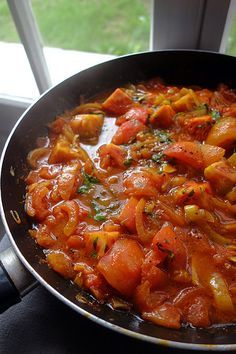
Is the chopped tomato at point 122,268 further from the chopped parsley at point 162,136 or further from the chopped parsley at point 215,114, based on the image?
the chopped parsley at point 215,114

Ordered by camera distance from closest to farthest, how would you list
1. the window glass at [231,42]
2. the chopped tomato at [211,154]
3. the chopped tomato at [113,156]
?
1. the chopped tomato at [211,154]
2. the chopped tomato at [113,156]
3. the window glass at [231,42]

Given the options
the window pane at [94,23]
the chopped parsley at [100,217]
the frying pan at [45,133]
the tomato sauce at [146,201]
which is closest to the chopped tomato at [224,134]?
the tomato sauce at [146,201]

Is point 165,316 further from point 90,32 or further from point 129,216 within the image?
point 90,32

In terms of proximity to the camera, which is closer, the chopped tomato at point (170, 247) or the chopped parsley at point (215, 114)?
the chopped tomato at point (170, 247)

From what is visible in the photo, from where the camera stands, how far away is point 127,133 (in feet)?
5.21

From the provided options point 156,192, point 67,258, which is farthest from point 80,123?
point 67,258

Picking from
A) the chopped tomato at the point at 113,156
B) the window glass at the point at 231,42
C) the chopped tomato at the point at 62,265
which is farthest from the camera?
the window glass at the point at 231,42

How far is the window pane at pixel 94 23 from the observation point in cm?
265

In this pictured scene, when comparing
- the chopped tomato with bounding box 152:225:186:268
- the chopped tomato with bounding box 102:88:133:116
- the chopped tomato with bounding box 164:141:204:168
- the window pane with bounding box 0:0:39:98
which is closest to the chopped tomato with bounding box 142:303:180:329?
the chopped tomato with bounding box 152:225:186:268

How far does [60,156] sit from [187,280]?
2.36 ft

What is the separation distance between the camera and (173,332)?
44.4 inches

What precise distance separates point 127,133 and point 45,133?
15.1 inches

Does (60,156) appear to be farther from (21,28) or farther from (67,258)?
(21,28)

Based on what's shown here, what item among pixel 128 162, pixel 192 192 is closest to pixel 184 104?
pixel 128 162
